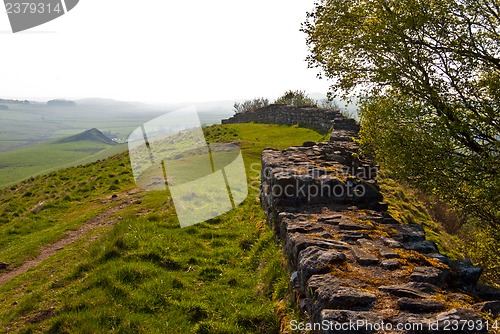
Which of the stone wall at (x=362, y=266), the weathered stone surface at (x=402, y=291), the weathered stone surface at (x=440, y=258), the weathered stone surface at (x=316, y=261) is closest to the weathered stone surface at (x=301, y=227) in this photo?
the stone wall at (x=362, y=266)

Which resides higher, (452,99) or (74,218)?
(452,99)

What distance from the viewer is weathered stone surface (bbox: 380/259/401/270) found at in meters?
6.04

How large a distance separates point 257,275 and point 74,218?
1366 cm

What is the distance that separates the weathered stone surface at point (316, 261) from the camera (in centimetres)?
603

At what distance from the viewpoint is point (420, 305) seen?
477 cm

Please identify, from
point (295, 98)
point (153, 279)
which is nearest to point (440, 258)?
point (153, 279)

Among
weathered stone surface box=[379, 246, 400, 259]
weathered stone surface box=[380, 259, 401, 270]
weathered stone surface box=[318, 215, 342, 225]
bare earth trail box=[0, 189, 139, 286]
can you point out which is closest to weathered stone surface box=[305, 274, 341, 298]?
weathered stone surface box=[380, 259, 401, 270]

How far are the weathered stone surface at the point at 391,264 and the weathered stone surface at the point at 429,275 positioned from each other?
0.94ft

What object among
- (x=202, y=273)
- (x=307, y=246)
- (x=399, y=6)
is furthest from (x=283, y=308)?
(x=399, y=6)

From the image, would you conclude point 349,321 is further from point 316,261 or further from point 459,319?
point 316,261

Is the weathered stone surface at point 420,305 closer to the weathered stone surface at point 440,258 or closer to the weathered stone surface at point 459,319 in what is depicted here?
the weathered stone surface at point 459,319

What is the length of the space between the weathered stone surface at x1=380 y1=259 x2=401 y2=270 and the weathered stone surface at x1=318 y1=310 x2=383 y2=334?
1602mm

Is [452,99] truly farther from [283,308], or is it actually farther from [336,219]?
[283,308]

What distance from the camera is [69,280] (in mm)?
9938
